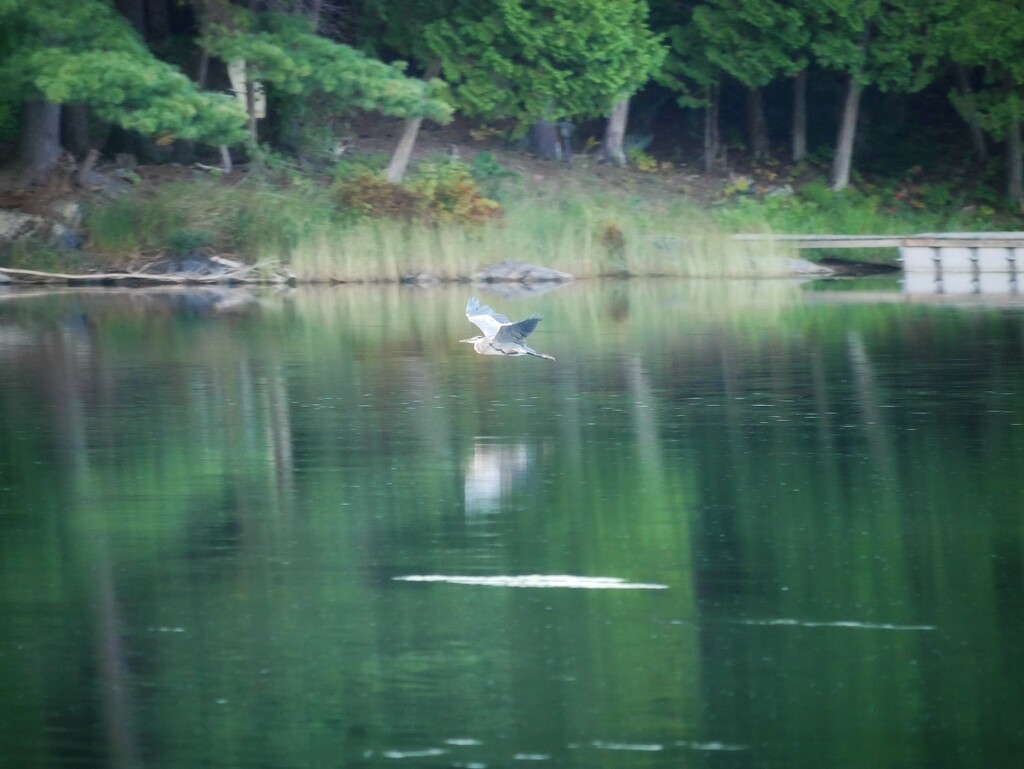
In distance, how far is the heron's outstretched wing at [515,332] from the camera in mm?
15858

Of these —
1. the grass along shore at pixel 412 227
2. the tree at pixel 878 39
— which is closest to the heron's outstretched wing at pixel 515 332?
the grass along shore at pixel 412 227

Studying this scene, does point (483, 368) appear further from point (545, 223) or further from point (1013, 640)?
point (545, 223)

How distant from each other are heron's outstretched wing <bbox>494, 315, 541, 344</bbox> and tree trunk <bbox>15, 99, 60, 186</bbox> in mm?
19154

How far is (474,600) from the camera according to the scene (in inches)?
365

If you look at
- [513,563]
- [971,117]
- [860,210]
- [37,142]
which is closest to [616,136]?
[860,210]

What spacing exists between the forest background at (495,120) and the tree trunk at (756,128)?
0.24 ft

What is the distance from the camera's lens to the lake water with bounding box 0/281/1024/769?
7.43 metres

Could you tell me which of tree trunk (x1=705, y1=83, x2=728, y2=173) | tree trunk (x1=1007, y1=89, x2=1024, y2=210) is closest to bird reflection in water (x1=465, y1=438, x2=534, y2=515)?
tree trunk (x1=1007, y1=89, x2=1024, y2=210)

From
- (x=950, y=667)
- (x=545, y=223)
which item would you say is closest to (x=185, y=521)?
(x=950, y=667)

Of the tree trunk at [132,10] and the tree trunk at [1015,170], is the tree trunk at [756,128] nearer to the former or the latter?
the tree trunk at [1015,170]

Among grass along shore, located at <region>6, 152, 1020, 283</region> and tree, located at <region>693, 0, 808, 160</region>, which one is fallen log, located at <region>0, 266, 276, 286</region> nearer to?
grass along shore, located at <region>6, 152, 1020, 283</region>

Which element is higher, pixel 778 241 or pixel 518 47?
pixel 518 47

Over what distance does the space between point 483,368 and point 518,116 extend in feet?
58.5

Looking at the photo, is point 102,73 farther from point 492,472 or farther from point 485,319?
point 492,472
